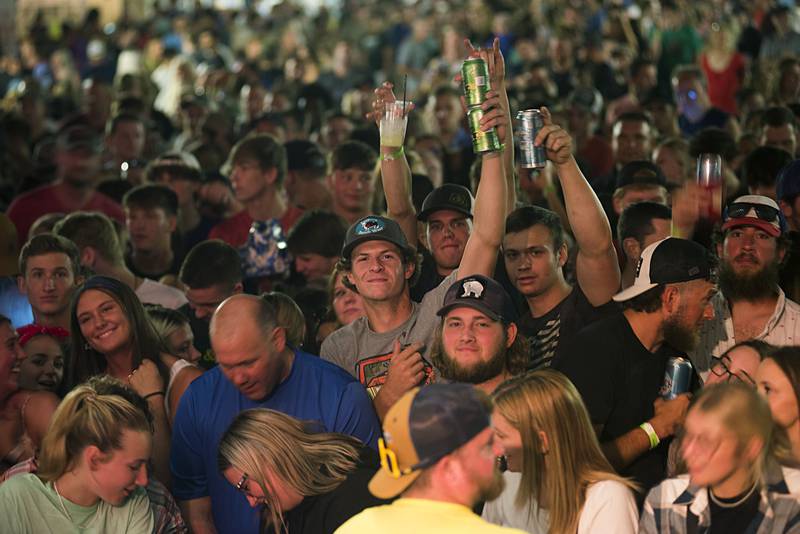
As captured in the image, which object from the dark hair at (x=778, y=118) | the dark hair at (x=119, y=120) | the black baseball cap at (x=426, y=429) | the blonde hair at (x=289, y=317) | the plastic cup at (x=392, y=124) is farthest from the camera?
the dark hair at (x=119, y=120)

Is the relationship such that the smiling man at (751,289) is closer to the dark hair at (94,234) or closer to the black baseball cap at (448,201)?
the black baseball cap at (448,201)

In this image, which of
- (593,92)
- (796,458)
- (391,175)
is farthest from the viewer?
(593,92)

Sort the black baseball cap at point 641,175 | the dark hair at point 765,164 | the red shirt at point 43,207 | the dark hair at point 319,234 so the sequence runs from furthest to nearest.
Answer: the red shirt at point 43,207
the dark hair at point 765,164
the black baseball cap at point 641,175
the dark hair at point 319,234

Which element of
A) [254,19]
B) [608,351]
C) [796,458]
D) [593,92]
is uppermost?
[254,19]

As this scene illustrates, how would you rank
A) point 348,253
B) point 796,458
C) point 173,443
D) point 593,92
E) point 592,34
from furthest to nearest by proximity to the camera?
point 592,34 → point 593,92 → point 348,253 → point 173,443 → point 796,458

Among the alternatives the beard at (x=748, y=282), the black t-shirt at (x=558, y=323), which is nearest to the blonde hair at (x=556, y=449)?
the black t-shirt at (x=558, y=323)

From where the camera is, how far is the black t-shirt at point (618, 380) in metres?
5.37

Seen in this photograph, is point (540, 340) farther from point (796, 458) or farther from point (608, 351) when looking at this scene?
point (796, 458)

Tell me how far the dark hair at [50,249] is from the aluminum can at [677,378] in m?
3.49

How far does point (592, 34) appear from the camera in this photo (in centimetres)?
2002

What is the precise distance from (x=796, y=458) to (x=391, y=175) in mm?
2817

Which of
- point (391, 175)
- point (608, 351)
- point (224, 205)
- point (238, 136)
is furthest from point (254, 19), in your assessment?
point (608, 351)

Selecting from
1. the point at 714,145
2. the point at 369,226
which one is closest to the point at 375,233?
the point at 369,226

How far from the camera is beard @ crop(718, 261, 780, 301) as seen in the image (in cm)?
625
